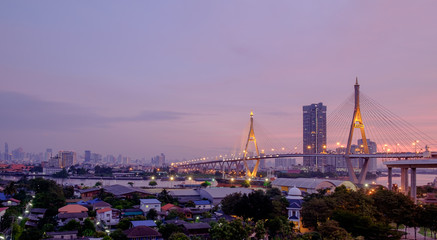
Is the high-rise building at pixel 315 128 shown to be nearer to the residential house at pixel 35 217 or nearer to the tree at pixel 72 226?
the residential house at pixel 35 217

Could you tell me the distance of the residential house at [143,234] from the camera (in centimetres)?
1230

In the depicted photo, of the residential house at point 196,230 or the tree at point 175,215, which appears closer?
the residential house at point 196,230

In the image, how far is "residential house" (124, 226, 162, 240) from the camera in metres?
12.3

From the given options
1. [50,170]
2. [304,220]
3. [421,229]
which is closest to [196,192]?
[304,220]

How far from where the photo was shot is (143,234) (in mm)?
12383

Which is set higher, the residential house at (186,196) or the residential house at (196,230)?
the residential house at (196,230)

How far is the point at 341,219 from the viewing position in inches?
478

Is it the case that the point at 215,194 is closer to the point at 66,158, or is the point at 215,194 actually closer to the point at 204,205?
the point at 204,205

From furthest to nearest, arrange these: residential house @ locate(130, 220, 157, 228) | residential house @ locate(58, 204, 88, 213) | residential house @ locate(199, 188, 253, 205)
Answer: residential house @ locate(199, 188, 253, 205) < residential house @ locate(58, 204, 88, 213) < residential house @ locate(130, 220, 157, 228)

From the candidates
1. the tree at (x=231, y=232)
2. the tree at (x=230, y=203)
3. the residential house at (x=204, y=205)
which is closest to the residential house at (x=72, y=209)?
the residential house at (x=204, y=205)

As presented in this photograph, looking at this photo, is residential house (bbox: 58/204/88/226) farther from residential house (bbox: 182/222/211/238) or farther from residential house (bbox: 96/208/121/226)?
residential house (bbox: 182/222/211/238)

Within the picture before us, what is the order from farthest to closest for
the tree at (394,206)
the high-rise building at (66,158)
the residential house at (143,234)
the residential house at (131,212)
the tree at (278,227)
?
the high-rise building at (66,158)
the residential house at (131,212)
the tree at (394,206)
the tree at (278,227)
the residential house at (143,234)

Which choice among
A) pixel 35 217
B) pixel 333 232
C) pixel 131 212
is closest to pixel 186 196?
pixel 131 212

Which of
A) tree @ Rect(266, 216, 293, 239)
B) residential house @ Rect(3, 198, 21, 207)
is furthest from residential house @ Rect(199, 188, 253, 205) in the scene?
residential house @ Rect(3, 198, 21, 207)
